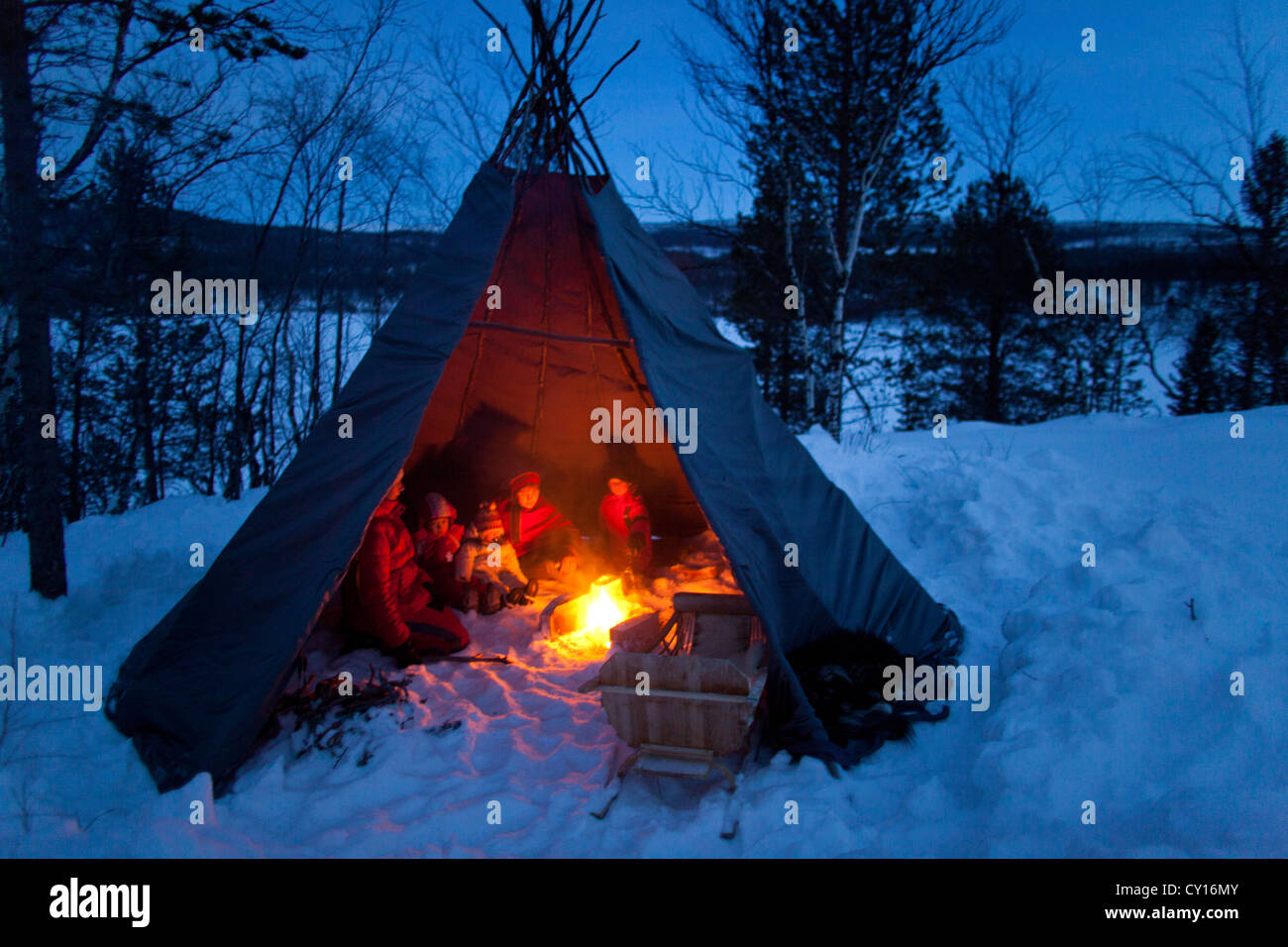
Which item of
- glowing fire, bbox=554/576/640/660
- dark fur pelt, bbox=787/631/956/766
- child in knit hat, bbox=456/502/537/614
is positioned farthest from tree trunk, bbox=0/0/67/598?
dark fur pelt, bbox=787/631/956/766

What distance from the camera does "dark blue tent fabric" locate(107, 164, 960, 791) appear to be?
318cm

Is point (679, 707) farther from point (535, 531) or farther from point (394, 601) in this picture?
point (535, 531)

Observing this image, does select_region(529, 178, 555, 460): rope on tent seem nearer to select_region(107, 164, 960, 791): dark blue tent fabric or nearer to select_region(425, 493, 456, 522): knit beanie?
select_region(107, 164, 960, 791): dark blue tent fabric

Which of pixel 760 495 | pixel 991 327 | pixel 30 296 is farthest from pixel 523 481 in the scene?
pixel 991 327

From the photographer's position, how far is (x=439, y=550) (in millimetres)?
5238

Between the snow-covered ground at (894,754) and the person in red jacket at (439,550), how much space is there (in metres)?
0.61

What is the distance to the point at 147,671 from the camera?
3.30 meters

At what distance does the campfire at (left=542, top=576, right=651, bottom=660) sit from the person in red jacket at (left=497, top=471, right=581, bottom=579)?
2.97 feet

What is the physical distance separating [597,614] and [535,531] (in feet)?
4.50

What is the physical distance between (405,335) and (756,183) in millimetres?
8381

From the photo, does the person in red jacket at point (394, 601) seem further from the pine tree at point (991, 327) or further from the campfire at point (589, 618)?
the pine tree at point (991, 327)

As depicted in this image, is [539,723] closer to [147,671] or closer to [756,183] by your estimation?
[147,671]

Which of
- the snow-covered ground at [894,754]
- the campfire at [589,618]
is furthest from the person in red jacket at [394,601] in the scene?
the campfire at [589,618]
